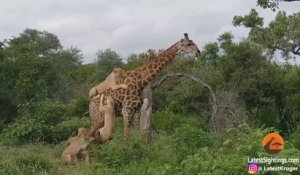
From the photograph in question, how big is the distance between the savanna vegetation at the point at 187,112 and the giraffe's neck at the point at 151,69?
0.65 m

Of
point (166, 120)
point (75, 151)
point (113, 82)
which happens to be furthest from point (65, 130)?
point (75, 151)

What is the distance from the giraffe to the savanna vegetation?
71cm

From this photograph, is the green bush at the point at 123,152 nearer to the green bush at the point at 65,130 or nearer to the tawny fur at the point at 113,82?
the tawny fur at the point at 113,82

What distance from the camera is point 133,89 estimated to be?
12.9 metres

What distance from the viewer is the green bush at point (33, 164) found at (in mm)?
9971

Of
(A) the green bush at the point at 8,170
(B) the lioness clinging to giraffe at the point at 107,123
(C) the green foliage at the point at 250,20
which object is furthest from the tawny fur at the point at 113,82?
(C) the green foliage at the point at 250,20

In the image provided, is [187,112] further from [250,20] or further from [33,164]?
[33,164]

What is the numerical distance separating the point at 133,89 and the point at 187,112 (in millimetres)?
6653

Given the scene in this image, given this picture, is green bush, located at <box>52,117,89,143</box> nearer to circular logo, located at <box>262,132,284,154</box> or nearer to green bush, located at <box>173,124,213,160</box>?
green bush, located at <box>173,124,213,160</box>

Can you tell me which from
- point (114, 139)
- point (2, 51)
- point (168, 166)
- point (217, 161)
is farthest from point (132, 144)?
point (2, 51)

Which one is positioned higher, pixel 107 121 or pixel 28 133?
pixel 107 121

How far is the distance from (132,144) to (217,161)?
2932 millimetres

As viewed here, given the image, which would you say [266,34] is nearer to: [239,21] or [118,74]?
[239,21]

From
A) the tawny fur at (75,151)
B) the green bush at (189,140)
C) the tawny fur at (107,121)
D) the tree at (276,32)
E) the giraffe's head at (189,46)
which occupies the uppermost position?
the tree at (276,32)
